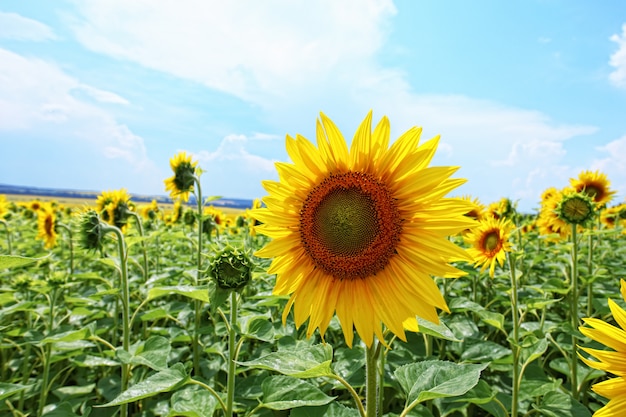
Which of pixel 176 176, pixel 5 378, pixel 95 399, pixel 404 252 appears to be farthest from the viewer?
pixel 176 176

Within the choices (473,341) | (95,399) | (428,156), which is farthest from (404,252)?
(95,399)

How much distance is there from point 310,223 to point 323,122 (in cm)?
50

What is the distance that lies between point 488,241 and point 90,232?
3786mm

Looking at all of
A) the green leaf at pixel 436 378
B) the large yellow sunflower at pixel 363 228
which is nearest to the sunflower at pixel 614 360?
the green leaf at pixel 436 378

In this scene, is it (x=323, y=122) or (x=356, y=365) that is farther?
(x=356, y=365)

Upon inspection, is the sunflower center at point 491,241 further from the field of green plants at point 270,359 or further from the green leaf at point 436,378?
the green leaf at point 436,378

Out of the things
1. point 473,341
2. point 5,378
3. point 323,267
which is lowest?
point 5,378

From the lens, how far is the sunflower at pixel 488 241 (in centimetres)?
379

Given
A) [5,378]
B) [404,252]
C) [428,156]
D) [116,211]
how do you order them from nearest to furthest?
[428,156] < [404,252] < [5,378] < [116,211]

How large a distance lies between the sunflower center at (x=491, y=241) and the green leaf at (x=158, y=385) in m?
3.03

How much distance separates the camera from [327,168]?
193cm

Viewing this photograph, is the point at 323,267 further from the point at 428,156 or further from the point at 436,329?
the point at 428,156

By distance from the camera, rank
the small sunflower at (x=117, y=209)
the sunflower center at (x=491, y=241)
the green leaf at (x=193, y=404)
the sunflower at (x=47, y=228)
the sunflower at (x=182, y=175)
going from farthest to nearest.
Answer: the sunflower at (x=47, y=228) < the small sunflower at (x=117, y=209) < the sunflower at (x=182, y=175) < the sunflower center at (x=491, y=241) < the green leaf at (x=193, y=404)

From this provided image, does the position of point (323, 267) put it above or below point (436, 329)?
above
